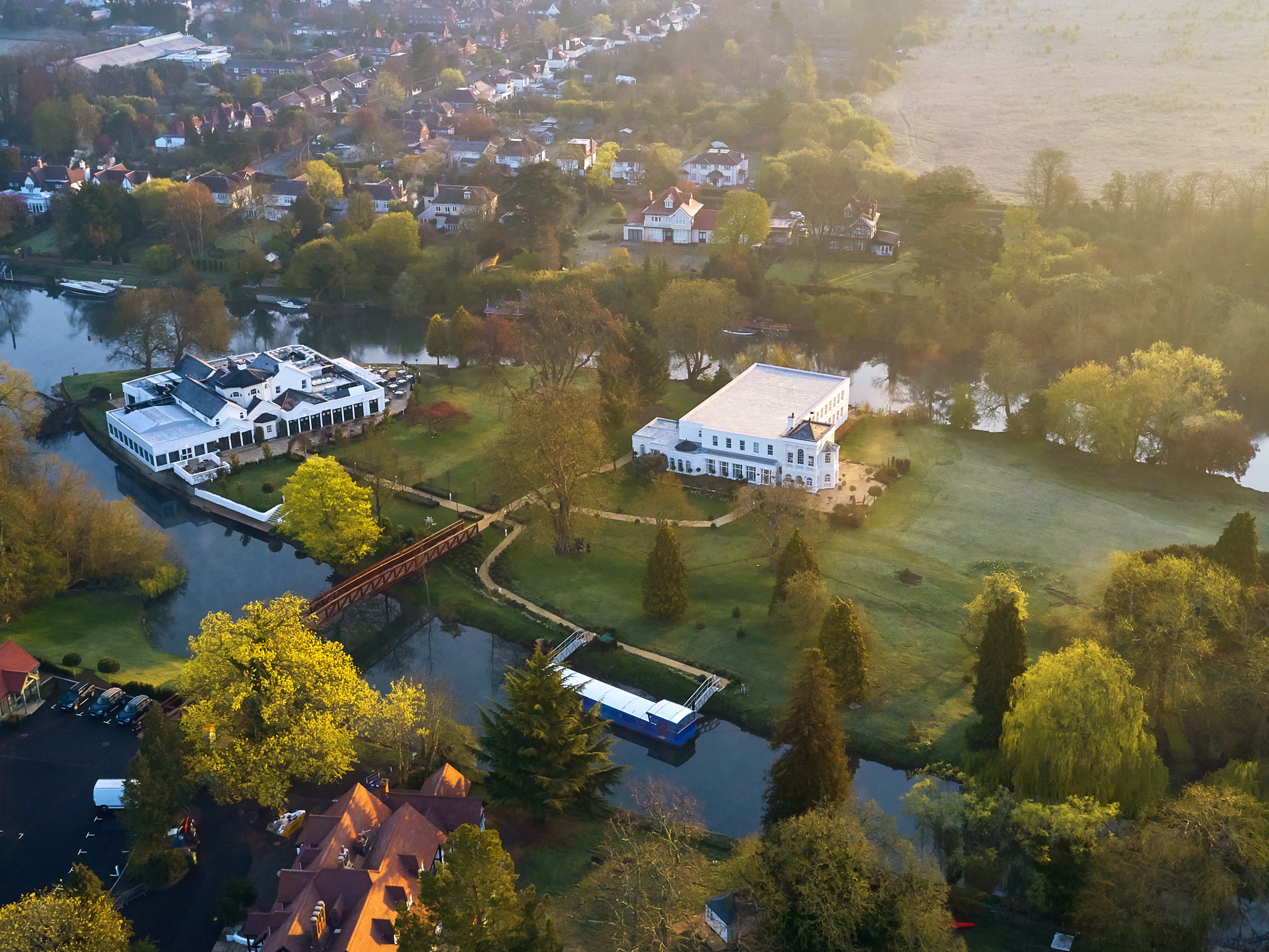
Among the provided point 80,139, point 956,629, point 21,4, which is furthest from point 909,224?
point 21,4

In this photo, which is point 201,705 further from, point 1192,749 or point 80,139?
point 80,139

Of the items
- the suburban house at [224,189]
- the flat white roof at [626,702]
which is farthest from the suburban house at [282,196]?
the flat white roof at [626,702]

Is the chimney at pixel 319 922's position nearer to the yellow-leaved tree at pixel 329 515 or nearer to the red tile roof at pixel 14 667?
the red tile roof at pixel 14 667

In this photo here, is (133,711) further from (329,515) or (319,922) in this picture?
(319,922)

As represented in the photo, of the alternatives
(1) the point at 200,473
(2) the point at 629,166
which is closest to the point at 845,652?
(1) the point at 200,473

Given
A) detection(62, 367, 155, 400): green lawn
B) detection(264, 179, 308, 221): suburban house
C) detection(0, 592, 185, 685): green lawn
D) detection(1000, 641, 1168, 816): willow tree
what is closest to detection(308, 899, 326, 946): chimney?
detection(0, 592, 185, 685): green lawn

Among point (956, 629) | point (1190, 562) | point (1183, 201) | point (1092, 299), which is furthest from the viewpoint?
point (1183, 201)
